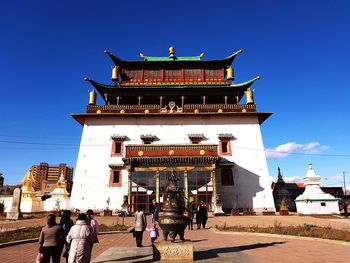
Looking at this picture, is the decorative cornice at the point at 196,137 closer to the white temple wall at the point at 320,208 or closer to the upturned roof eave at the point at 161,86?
the upturned roof eave at the point at 161,86

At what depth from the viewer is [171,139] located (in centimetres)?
3173

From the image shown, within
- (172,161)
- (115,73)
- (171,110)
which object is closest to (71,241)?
(172,161)

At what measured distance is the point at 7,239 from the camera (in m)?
11.8

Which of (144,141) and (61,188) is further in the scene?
(61,188)

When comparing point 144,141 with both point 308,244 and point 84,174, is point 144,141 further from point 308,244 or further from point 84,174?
point 308,244

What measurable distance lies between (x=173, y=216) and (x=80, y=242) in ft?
10.5

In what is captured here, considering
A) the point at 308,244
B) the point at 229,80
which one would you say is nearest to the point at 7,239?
the point at 308,244

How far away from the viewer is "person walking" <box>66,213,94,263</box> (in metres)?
5.50

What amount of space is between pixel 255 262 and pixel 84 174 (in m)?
26.0

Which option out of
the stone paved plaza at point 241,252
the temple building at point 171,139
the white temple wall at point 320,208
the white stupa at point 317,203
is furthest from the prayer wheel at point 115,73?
the stone paved plaza at point 241,252

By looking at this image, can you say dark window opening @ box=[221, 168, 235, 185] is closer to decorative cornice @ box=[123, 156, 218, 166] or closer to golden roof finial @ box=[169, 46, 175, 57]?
decorative cornice @ box=[123, 156, 218, 166]

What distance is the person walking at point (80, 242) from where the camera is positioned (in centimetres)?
550

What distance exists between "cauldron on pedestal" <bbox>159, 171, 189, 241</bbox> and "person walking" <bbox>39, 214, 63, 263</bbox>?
3046 millimetres

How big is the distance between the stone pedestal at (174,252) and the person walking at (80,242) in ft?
8.65
